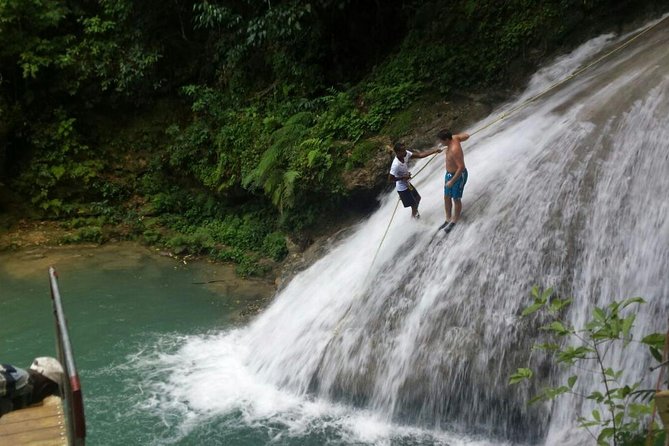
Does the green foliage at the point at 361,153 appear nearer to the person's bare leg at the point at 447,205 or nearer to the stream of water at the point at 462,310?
the stream of water at the point at 462,310

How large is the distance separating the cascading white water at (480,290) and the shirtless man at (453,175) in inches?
6.4

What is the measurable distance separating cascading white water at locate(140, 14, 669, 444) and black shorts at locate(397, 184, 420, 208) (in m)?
0.26

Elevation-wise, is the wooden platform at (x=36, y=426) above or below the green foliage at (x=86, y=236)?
below

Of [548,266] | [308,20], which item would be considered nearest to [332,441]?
[548,266]

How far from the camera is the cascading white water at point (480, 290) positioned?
6797mm

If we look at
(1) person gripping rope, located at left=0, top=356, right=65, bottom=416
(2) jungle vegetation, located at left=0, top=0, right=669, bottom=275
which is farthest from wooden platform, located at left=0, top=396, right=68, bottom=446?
(2) jungle vegetation, located at left=0, top=0, right=669, bottom=275

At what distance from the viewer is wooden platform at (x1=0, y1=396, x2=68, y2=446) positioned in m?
4.13

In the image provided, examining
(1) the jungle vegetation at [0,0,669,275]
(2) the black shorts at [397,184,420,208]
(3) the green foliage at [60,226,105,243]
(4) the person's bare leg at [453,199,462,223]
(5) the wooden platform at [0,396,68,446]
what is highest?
(1) the jungle vegetation at [0,0,669,275]

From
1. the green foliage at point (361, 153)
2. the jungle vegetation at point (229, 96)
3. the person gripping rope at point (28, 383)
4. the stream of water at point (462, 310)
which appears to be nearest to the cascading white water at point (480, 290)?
the stream of water at point (462, 310)

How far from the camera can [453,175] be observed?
7.79m

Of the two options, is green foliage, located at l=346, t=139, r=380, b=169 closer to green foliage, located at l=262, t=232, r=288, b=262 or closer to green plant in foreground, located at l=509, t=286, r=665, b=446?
green foliage, located at l=262, t=232, r=288, b=262

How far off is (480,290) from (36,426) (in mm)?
4733

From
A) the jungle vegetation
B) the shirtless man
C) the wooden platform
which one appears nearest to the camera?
the wooden platform

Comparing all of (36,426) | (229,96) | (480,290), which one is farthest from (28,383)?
(229,96)
